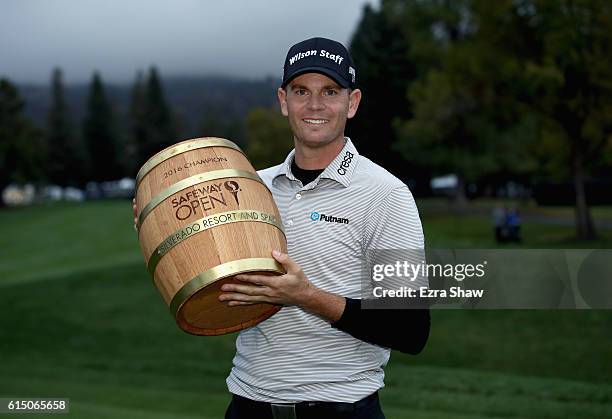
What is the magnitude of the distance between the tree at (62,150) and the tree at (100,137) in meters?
1.52

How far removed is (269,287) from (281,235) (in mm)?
281

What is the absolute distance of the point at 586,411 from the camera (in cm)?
995

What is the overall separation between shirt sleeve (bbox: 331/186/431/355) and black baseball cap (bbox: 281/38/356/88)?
0.59 metres

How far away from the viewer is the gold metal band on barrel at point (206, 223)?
3.09 metres

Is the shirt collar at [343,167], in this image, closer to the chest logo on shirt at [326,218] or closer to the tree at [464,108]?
the chest logo on shirt at [326,218]

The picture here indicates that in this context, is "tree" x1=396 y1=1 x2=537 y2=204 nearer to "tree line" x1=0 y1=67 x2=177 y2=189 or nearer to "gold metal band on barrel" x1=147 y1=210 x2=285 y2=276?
"gold metal band on barrel" x1=147 y1=210 x2=285 y2=276

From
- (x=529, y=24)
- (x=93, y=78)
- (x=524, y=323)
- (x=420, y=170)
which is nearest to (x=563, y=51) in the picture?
(x=529, y=24)

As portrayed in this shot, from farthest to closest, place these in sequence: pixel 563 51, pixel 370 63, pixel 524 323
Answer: pixel 370 63 < pixel 563 51 < pixel 524 323

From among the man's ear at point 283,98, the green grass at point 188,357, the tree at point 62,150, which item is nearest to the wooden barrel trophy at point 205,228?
the man's ear at point 283,98

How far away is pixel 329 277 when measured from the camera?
3334 mm

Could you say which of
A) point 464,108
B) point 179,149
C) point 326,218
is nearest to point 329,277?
point 326,218

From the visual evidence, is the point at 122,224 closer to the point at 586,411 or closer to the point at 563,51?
the point at 563,51

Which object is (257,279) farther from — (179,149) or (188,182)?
(179,149)

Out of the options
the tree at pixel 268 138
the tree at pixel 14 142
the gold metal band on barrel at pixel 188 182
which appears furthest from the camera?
the tree at pixel 14 142
